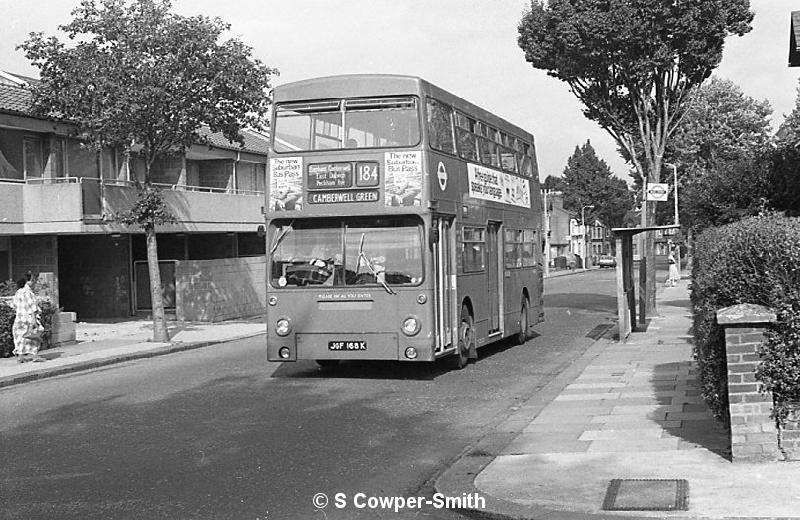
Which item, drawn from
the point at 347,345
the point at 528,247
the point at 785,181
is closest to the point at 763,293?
the point at 347,345

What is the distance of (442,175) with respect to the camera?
14.9 m

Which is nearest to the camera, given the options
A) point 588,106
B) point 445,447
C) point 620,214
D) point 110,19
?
point 445,447

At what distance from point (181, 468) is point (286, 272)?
611 centimetres

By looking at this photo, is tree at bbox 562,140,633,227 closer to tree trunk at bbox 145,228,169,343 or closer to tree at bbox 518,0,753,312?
tree at bbox 518,0,753,312

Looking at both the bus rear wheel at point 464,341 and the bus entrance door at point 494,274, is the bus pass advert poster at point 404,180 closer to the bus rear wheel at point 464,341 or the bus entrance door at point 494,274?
the bus rear wheel at point 464,341

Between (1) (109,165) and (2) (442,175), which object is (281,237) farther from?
(1) (109,165)

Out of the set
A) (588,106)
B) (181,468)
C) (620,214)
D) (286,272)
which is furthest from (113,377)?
(620,214)

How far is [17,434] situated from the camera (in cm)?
1106

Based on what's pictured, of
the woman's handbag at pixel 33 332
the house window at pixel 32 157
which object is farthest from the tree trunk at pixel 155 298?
the house window at pixel 32 157

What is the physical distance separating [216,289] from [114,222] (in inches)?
185

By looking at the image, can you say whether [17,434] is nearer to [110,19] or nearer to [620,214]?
[110,19]

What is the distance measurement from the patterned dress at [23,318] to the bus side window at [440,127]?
8734 millimetres

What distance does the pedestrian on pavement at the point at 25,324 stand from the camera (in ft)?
60.6

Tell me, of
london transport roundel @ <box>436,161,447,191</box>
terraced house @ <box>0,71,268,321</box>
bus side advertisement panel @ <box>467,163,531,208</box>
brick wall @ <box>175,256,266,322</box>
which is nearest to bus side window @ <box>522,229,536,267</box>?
bus side advertisement panel @ <box>467,163,531,208</box>
